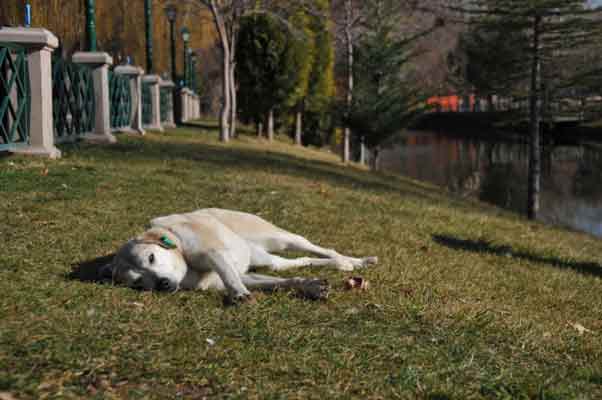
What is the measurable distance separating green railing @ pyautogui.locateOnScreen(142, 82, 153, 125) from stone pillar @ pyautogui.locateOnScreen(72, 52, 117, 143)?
21.6ft

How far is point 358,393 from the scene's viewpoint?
2805 mm

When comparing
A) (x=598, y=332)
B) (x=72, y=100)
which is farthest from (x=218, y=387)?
(x=72, y=100)

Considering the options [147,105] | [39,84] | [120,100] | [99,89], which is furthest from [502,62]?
[39,84]

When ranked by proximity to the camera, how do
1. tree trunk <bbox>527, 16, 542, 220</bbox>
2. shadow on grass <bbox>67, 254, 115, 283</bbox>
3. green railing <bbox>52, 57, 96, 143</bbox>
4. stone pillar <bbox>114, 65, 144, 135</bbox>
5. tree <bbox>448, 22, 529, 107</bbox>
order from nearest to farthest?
shadow on grass <bbox>67, 254, 115, 283</bbox> → green railing <bbox>52, 57, 96, 143</bbox> → tree trunk <bbox>527, 16, 542, 220</bbox> → stone pillar <bbox>114, 65, 144, 135</bbox> → tree <bbox>448, 22, 529, 107</bbox>

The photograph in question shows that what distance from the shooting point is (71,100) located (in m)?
12.5

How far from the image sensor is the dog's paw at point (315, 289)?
4.08 metres

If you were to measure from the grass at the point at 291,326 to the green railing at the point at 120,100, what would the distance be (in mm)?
8952

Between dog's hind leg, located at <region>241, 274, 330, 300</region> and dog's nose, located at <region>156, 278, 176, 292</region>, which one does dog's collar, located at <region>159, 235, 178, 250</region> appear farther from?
dog's hind leg, located at <region>241, 274, 330, 300</region>

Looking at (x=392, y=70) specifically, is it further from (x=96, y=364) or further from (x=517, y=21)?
(x=96, y=364)

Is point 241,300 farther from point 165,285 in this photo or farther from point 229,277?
point 165,285

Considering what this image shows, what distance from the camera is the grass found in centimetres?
282

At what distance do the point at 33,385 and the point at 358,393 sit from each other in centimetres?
134

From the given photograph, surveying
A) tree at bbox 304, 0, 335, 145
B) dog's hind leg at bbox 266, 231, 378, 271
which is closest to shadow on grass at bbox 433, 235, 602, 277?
dog's hind leg at bbox 266, 231, 378, 271

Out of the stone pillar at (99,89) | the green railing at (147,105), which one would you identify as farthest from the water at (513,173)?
the stone pillar at (99,89)
